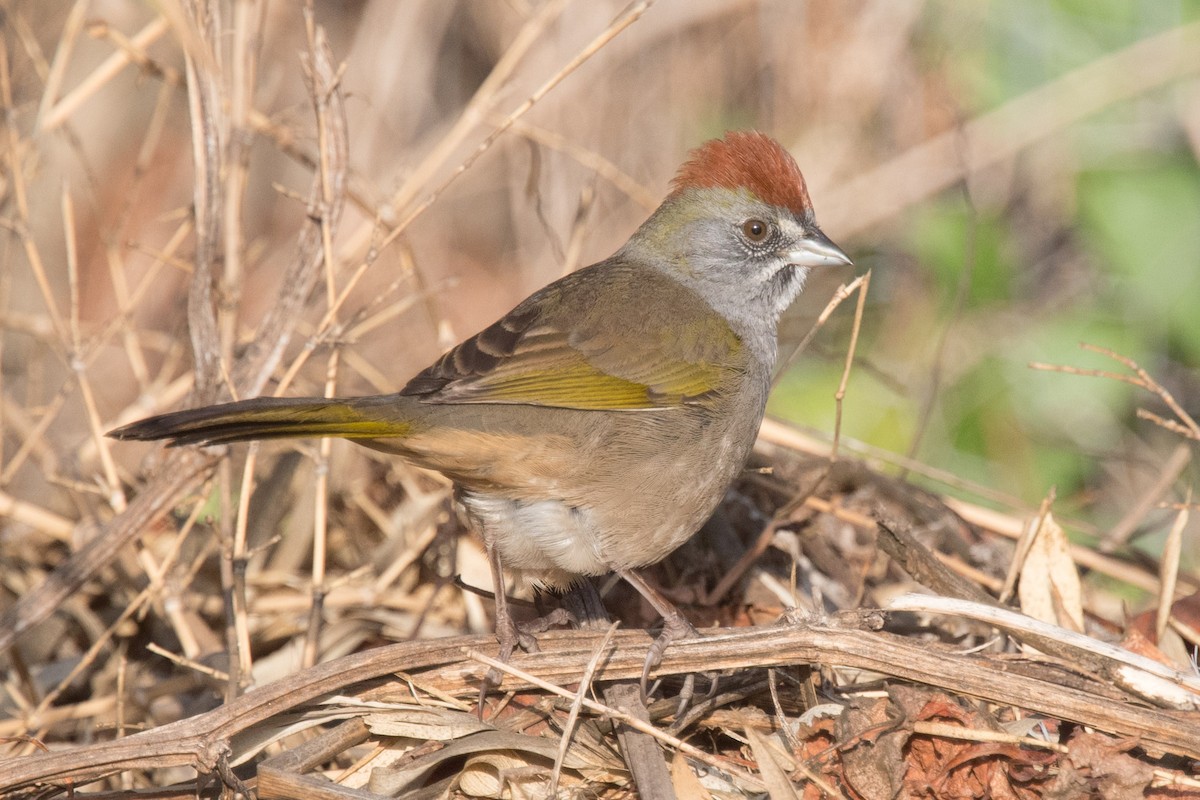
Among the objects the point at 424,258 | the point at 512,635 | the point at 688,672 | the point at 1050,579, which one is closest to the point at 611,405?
the point at 512,635

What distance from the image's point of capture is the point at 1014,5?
5.34 meters

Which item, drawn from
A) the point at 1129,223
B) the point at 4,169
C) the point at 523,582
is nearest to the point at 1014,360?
the point at 1129,223

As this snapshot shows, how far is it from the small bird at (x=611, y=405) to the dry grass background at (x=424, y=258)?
0.47m

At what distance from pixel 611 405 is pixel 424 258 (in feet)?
12.1

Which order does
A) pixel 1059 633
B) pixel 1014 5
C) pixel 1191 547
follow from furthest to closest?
1. pixel 1014 5
2. pixel 1191 547
3. pixel 1059 633

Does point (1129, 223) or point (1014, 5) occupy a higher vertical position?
point (1014, 5)

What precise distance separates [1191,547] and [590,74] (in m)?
3.31

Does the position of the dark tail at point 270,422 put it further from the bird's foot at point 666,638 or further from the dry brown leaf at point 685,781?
the dry brown leaf at point 685,781

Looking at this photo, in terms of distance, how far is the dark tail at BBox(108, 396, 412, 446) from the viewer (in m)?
2.52

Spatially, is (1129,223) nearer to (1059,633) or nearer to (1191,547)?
(1191,547)

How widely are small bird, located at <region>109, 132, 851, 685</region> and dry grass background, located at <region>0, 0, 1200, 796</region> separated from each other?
0.47 metres

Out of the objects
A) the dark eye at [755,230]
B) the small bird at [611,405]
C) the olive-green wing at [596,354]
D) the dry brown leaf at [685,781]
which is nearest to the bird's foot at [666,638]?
the small bird at [611,405]

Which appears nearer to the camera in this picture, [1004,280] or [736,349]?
[736,349]

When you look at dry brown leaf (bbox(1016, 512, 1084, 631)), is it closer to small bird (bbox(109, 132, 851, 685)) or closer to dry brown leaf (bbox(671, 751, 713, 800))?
small bird (bbox(109, 132, 851, 685))
